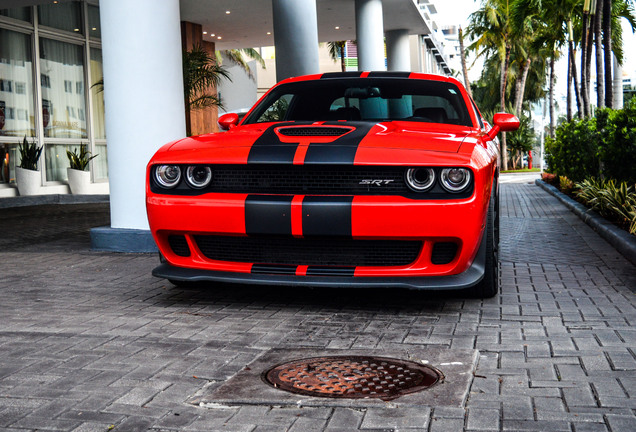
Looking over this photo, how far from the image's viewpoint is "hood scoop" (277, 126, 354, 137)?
4566 mm

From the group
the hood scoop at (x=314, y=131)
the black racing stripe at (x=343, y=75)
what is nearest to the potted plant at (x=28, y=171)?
the black racing stripe at (x=343, y=75)

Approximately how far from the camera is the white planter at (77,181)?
1853 centimetres

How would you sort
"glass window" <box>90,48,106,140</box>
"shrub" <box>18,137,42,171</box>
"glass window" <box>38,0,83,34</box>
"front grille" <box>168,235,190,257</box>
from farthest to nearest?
"glass window" <box>90,48,106,140</box> → "glass window" <box>38,0,83,34</box> → "shrub" <box>18,137,42,171</box> → "front grille" <box>168,235,190,257</box>

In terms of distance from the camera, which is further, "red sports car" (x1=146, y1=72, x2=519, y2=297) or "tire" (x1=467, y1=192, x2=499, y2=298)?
"tire" (x1=467, y1=192, x2=499, y2=298)

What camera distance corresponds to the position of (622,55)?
69.5 ft

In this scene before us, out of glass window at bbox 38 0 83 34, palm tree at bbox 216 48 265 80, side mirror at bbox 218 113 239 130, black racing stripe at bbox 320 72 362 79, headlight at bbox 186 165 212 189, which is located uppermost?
palm tree at bbox 216 48 265 80

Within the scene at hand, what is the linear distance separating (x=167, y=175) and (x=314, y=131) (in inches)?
37.1

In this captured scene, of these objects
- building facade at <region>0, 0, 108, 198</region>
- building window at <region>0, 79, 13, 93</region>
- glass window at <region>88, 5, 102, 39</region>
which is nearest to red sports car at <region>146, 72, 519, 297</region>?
building facade at <region>0, 0, 108, 198</region>

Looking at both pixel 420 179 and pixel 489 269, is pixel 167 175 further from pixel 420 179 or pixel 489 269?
pixel 489 269

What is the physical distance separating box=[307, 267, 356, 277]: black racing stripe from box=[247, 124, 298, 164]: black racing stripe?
2.11 feet

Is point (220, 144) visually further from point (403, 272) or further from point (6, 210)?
point (6, 210)

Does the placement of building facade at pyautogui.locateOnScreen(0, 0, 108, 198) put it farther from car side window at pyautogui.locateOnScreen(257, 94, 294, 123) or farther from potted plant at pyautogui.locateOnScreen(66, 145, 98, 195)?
car side window at pyautogui.locateOnScreen(257, 94, 294, 123)

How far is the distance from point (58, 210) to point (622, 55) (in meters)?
15.5

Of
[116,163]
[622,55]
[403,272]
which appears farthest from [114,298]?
[622,55]
